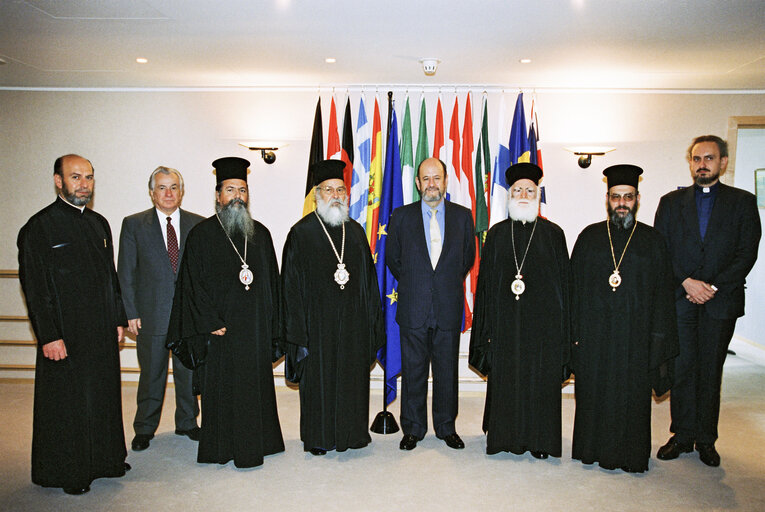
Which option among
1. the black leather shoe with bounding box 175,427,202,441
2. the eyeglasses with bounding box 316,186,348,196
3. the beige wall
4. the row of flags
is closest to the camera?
the eyeglasses with bounding box 316,186,348,196

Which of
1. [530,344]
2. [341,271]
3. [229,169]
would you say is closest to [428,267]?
[341,271]

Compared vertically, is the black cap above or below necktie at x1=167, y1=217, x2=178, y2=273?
above

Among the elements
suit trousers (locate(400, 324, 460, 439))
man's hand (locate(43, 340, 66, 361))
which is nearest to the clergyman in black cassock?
man's hand (locate(43, 340, 66, 361))

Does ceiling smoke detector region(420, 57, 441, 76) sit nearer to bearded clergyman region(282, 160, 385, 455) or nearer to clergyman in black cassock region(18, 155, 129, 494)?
bearded clergyman region(282, 160, 385, 455)

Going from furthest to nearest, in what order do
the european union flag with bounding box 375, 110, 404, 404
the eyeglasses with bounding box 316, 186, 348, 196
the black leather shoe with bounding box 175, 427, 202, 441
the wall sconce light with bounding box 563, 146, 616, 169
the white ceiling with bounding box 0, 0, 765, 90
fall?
the wall sconce light with bounding box 563, 146, 616, 169, the european union flag with bounding box 375, 110, 404, 404, the black leather shoe with bounding box 175, 427, 202, 441, the eyeglasses with bounding box 316, 186, 348, 196, the white ceiling with bounding box 0, 0, 765, 90

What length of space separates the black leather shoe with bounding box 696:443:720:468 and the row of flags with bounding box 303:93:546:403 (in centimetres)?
223

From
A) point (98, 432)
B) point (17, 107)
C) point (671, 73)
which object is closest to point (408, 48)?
point (671, 73)

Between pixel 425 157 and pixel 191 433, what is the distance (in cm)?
328

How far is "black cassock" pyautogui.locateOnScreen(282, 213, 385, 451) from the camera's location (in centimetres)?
419

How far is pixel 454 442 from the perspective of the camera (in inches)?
172

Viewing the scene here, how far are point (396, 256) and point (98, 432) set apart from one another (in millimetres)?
2401

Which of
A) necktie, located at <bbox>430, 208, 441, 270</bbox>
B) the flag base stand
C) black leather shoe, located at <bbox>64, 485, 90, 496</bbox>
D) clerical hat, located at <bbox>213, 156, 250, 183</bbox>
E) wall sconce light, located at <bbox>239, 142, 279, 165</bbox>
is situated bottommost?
black leather shoe, located at <bbox>64, 485, 90, 496</bbox>

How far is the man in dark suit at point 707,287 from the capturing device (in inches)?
163

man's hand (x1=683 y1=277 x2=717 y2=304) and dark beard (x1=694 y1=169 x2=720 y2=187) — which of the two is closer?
man's hand (x1=683 y1=277 x2=717 y2=304)
